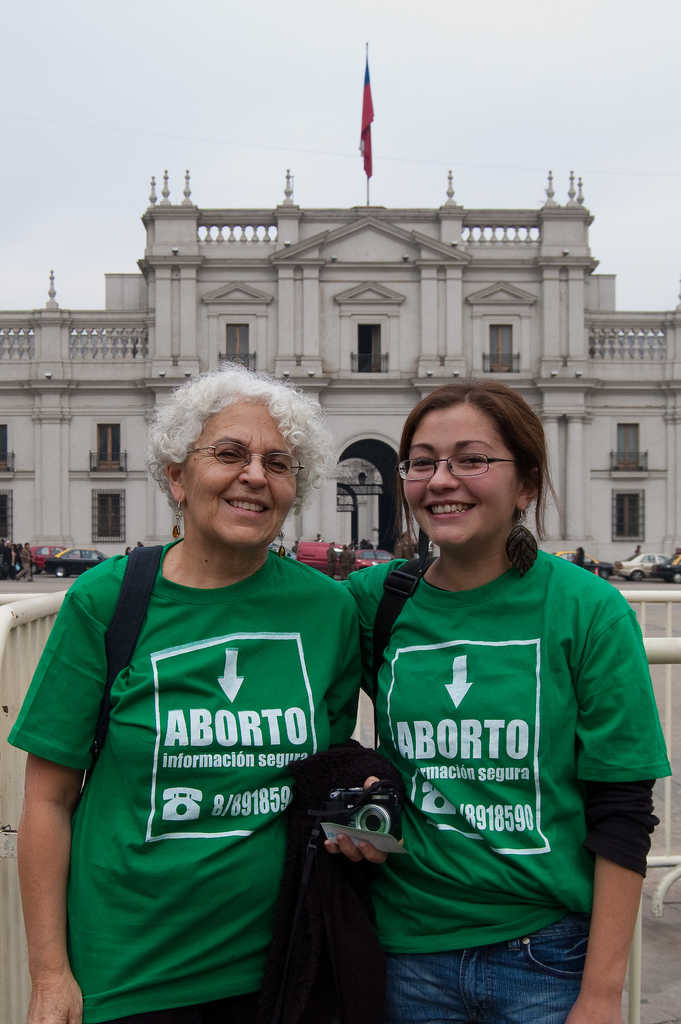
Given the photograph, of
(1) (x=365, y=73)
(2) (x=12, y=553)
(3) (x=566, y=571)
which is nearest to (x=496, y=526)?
(3) (x=566, y=571)

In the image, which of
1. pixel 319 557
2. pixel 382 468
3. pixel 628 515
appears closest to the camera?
pixel 319 557

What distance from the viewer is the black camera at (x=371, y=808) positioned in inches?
73.2

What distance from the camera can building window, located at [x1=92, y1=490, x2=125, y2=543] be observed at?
35781 millimetres

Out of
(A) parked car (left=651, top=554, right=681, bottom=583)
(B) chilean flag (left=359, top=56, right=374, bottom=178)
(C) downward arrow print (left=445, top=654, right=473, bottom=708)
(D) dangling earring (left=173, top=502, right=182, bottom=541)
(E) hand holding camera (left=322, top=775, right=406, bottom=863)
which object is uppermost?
(B) chilean flag (left=359, top=56, right=374, bottom=178)

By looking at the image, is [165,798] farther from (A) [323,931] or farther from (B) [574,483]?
(B) [574,483]

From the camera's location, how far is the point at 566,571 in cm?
204

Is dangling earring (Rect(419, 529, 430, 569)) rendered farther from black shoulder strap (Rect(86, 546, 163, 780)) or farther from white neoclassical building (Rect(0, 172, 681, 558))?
white neoclassical building (Rect(0, 172, 681, 558))

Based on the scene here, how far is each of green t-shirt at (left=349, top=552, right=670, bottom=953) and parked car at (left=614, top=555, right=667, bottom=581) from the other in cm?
3225

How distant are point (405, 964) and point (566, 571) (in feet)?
3.02

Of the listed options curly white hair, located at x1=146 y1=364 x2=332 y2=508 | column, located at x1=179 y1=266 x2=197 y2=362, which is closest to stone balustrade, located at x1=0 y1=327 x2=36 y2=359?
column, located at x1=179 y1=266 x2=197 y2=362

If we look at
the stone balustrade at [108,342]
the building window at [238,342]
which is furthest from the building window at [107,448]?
the building window at [238,342]

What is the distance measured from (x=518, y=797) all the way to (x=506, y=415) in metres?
0.84

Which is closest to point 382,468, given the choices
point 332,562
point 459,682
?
point 332,562

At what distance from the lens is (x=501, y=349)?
37.0 m
